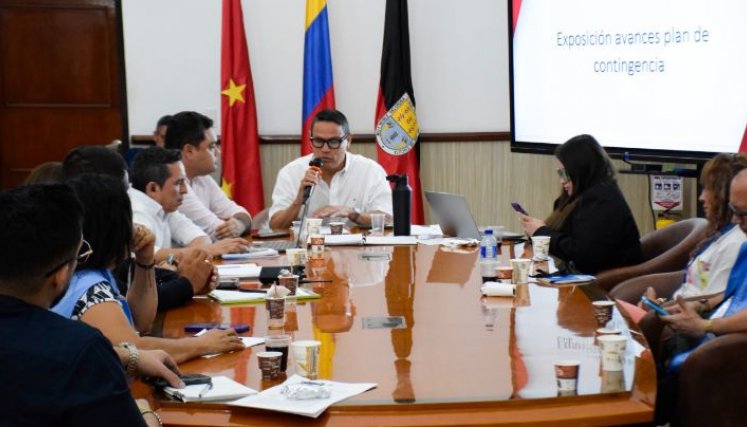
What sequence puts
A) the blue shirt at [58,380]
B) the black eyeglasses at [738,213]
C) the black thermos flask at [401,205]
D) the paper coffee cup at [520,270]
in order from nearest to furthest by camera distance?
the blue shirt at [58,380] < the black eyeglasses at [738,213] < the paper coffee cup at [520,270] < the black thermos flask at [401,205]

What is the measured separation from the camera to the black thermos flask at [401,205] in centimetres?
472

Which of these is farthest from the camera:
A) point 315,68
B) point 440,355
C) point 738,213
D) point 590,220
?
point 315,68

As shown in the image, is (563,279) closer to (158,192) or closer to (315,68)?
(158,192)

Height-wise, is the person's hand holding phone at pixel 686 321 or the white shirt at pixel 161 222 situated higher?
the white shirt at pixel 161 222

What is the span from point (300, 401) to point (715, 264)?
6.61ft

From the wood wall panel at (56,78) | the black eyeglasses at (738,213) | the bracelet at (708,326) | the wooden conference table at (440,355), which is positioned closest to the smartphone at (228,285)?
the wooden conference table at (440,355)

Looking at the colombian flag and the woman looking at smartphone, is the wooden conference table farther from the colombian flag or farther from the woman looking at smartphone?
the colombian flag

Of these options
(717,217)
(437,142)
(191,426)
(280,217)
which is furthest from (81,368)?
(437,142)

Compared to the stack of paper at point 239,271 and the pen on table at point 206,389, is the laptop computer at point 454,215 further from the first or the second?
the pen on table at point 206,389

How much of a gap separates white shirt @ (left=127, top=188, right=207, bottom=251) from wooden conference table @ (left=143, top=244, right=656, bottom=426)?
792 mm

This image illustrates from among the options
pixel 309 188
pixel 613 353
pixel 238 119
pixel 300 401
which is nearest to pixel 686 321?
pixel 613 353

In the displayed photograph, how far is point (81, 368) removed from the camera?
1.64m

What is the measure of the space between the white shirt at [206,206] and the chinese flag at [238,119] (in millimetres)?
1360

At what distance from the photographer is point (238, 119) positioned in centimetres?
704
